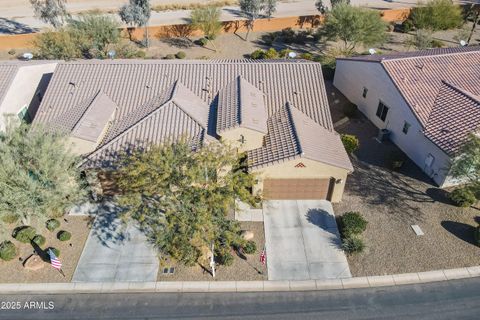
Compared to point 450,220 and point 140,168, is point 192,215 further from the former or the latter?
point 450,220

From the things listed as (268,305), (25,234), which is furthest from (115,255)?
(268,305)

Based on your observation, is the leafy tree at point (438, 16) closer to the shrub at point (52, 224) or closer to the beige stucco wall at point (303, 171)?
the beige stucco wall at point (303, 171)

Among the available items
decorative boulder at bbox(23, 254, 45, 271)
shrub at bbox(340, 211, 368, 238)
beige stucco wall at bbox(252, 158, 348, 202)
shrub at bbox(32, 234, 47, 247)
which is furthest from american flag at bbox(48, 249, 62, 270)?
shrub at bbox(340, 211, 368, 238)

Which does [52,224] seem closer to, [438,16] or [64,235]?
[64,235]

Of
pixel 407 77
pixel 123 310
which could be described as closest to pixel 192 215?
pixel 123 310

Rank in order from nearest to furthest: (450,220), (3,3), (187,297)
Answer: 1. (187,297)
2. (450,220)
3. (3,3)
